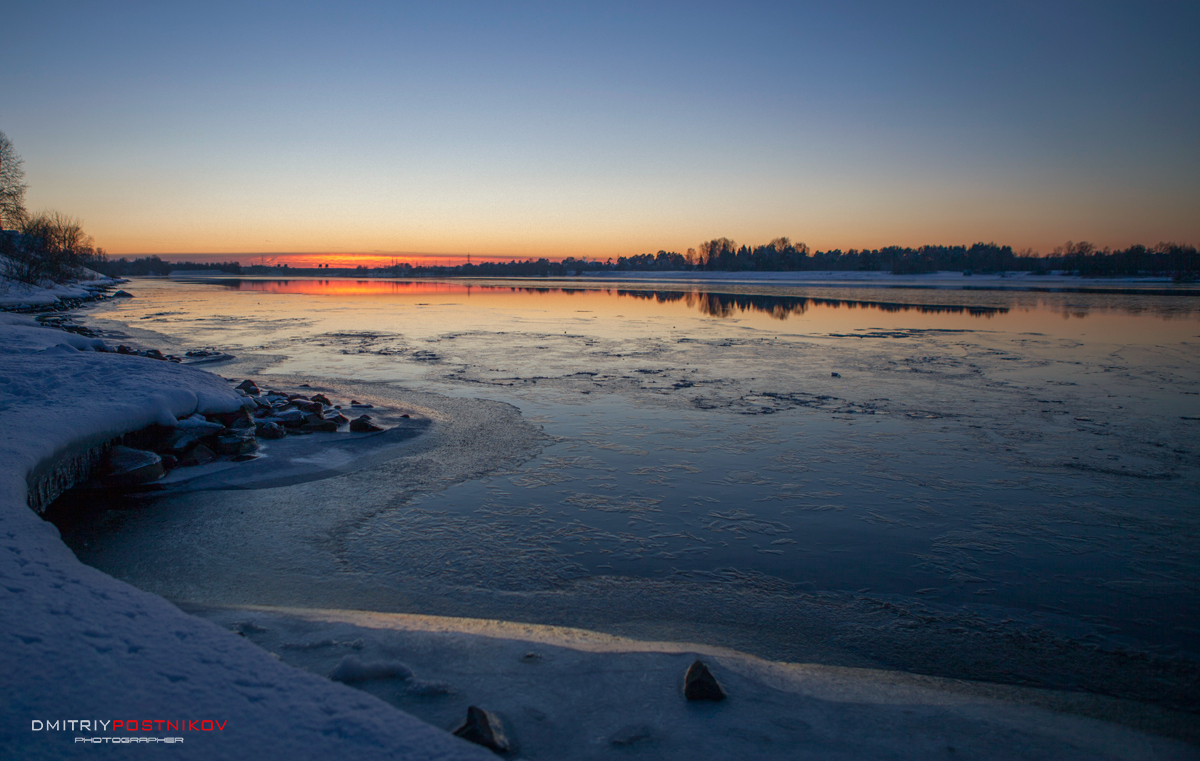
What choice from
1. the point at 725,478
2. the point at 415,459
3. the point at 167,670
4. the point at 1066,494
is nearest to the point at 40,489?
the point at 415,459

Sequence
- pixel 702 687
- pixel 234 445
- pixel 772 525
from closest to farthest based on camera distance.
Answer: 1. pixel 702 687
2. pixel 772 525
3. pixel 234 445

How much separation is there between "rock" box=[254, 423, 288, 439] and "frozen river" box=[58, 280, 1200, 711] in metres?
1.60

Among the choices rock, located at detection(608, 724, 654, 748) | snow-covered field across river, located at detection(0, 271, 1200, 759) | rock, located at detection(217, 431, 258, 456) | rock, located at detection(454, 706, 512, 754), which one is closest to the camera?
rock, located at detection(454, 706, 512, 754)

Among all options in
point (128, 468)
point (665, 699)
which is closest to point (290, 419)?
point (128, 468)

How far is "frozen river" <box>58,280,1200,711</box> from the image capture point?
3428 millimetres

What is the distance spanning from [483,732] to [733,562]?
240 centimetres

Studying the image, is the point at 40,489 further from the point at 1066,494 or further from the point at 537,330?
the point at 537,330

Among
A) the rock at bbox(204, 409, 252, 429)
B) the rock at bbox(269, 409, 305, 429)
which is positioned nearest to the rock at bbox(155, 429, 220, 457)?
the rock at bbox(204, 409, 252, 429)

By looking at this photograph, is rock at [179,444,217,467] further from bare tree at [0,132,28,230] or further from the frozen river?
bare tree at [0,132,28,230]

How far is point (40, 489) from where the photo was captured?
473 cm

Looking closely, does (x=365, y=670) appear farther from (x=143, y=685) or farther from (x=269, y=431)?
(x=269, y=431)

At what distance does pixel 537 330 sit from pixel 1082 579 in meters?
17.2

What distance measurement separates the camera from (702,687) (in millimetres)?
2676

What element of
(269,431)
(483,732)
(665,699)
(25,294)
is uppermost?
(25,294)
